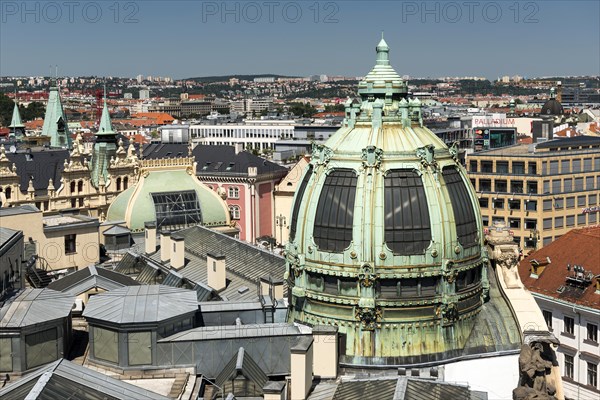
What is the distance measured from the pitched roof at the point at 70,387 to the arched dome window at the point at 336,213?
940 centimetres

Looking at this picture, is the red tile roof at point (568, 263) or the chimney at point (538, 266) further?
the chimney at point (538, 266)

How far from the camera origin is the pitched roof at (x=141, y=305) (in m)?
35.6

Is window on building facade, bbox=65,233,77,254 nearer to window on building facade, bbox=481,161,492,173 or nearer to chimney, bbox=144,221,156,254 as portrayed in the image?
chimney, bbox=144,221,156,254

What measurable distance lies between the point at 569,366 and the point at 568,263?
30.3ft

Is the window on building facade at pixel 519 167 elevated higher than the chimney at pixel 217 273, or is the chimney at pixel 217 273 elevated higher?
the window on building facade at pixel 519 167

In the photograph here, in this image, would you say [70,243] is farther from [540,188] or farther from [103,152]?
[540,188]

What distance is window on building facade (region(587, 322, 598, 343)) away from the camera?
6788cm

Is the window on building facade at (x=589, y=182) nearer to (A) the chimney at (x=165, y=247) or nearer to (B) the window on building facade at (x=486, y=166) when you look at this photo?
(B) the window on building facade at (x=486, y=166)

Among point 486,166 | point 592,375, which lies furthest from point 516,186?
point 592,375

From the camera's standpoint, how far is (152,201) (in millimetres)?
74312

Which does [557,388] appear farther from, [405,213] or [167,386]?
[167,386]

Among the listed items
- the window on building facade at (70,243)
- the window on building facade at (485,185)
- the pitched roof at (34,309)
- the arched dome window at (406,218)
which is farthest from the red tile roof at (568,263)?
the pitched roof at (34,309)

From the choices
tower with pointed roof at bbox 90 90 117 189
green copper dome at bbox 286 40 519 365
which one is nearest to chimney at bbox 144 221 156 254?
green copper dome at bbox 286 40 519 365

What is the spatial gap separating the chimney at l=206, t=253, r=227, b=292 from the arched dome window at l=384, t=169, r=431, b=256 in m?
18.4
